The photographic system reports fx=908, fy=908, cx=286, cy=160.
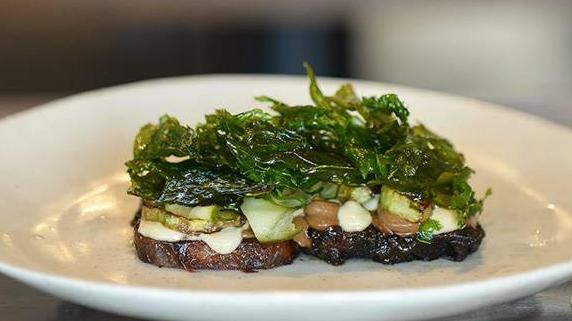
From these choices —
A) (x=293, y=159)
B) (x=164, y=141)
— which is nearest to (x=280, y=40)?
(x=164, y=141)

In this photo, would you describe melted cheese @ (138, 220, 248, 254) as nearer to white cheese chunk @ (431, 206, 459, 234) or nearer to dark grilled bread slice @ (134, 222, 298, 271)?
dark grilled bread slice @ (134, 222, 298, 271)

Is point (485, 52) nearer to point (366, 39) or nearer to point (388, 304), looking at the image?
point (366, 39)

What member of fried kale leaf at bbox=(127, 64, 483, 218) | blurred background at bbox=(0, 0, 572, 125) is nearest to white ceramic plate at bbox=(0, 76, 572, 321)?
fried kale leaf at bbox=(127, 64, 483, 218)

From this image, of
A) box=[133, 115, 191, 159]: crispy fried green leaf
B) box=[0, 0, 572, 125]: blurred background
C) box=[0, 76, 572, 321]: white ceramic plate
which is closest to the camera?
box=[0, 76, 572, 321]: white ceramic plate

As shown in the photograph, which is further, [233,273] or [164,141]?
[164,141]

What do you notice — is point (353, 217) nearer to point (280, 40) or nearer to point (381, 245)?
point (381, 245)

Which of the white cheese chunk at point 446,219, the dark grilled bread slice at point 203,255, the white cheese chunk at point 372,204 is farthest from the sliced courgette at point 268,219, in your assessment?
the white cheese chunk at point 446,219

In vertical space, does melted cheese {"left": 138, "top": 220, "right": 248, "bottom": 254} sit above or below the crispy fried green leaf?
below
